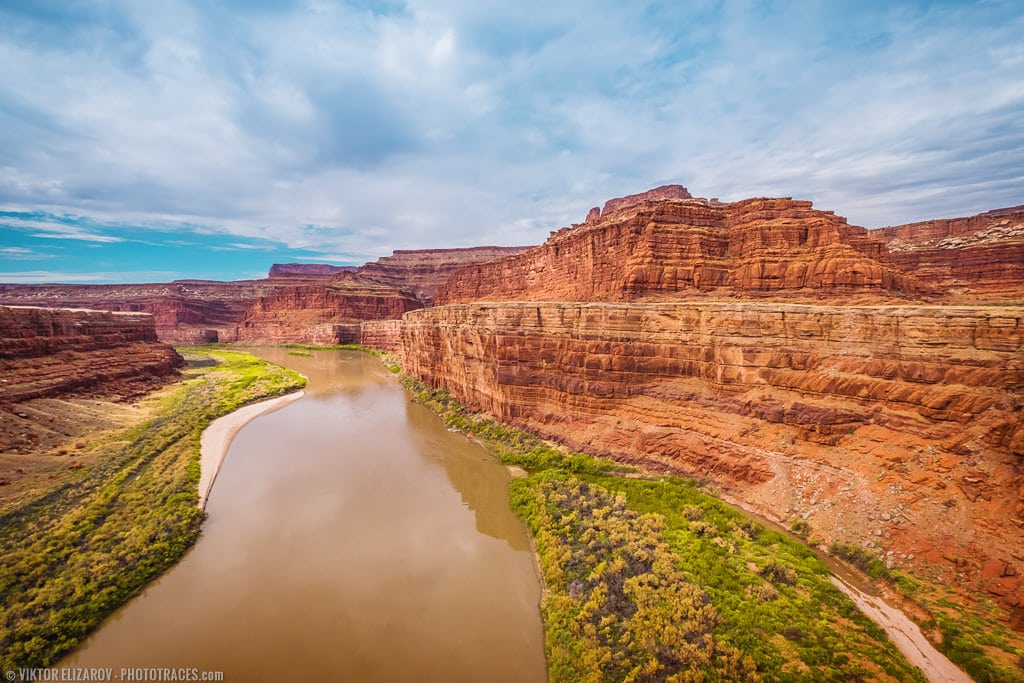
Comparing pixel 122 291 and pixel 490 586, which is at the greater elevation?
pixel 122 291

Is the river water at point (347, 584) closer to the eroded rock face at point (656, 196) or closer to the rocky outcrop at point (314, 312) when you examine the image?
the eroded rock face at point (656, 196)

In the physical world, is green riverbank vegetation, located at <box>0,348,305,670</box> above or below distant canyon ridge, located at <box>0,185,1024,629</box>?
below

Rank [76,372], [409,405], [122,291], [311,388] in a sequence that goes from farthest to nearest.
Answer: [122,291], [311,388], [409,405], [76,372]

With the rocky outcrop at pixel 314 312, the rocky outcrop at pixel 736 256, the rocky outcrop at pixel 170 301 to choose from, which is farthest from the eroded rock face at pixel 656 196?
the rocky outcrop at pixel 170 301

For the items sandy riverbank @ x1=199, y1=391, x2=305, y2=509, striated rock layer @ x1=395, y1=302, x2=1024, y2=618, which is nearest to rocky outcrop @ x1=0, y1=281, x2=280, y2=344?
sandy riverbank @ x1=199, y1=391, x2=305, y2=509

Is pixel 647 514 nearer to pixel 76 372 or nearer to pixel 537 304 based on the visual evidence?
pixel 537 304

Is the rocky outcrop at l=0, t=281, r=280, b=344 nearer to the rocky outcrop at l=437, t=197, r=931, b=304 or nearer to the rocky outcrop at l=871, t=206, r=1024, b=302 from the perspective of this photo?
the rocky outcrop at l=437, t=197, r=931, b=304

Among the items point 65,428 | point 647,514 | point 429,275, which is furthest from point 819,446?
point 429,275
